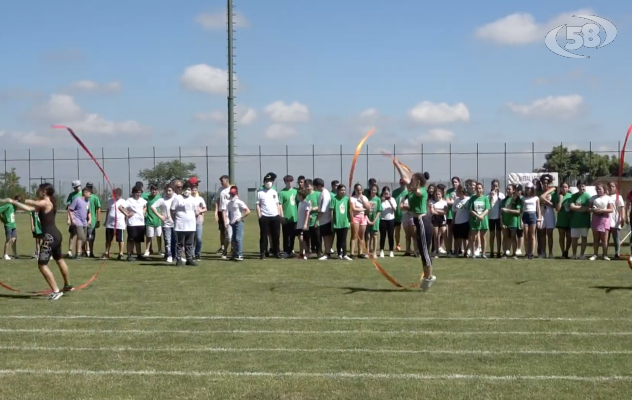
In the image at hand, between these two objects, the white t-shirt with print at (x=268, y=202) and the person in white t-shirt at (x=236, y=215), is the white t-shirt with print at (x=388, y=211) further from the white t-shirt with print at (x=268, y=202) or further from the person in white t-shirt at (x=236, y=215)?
the person in white t-shirt at (x=236, y=215)

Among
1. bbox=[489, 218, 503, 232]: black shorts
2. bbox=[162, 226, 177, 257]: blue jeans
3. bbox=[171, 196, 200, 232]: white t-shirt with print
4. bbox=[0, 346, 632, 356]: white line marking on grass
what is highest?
bbox=[171, 196, 200, 232]: white t-shirt with print

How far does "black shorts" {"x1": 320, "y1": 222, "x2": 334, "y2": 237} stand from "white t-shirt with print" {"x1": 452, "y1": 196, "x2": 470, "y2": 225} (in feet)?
10.9

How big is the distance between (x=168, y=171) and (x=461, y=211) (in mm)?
49472

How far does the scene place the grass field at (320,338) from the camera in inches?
266

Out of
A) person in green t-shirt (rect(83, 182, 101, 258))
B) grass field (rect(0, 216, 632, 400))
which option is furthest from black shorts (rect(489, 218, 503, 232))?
person in green t-shirt (rect(83, 182, 101, 258))

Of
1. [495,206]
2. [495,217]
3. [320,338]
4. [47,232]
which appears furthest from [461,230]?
[320,338]

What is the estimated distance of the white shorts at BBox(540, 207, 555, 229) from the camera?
19.0 meters

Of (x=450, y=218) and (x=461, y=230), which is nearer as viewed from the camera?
(x=461, y=230)

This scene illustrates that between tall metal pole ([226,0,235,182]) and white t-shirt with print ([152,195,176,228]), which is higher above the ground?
tall metal pole ([226,0,235,182])

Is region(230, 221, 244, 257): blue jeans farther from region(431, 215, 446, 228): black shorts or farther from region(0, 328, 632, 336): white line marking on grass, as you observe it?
region(0, 328, 632, 336): white line marking on grass

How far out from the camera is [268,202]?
18.8m

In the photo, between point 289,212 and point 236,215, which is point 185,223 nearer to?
point 236,215

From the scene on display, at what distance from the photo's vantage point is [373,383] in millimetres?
6836

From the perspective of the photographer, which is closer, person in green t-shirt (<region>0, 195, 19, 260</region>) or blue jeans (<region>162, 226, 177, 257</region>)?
blue jeans (<region>162, 226, 177, 257</region>)
